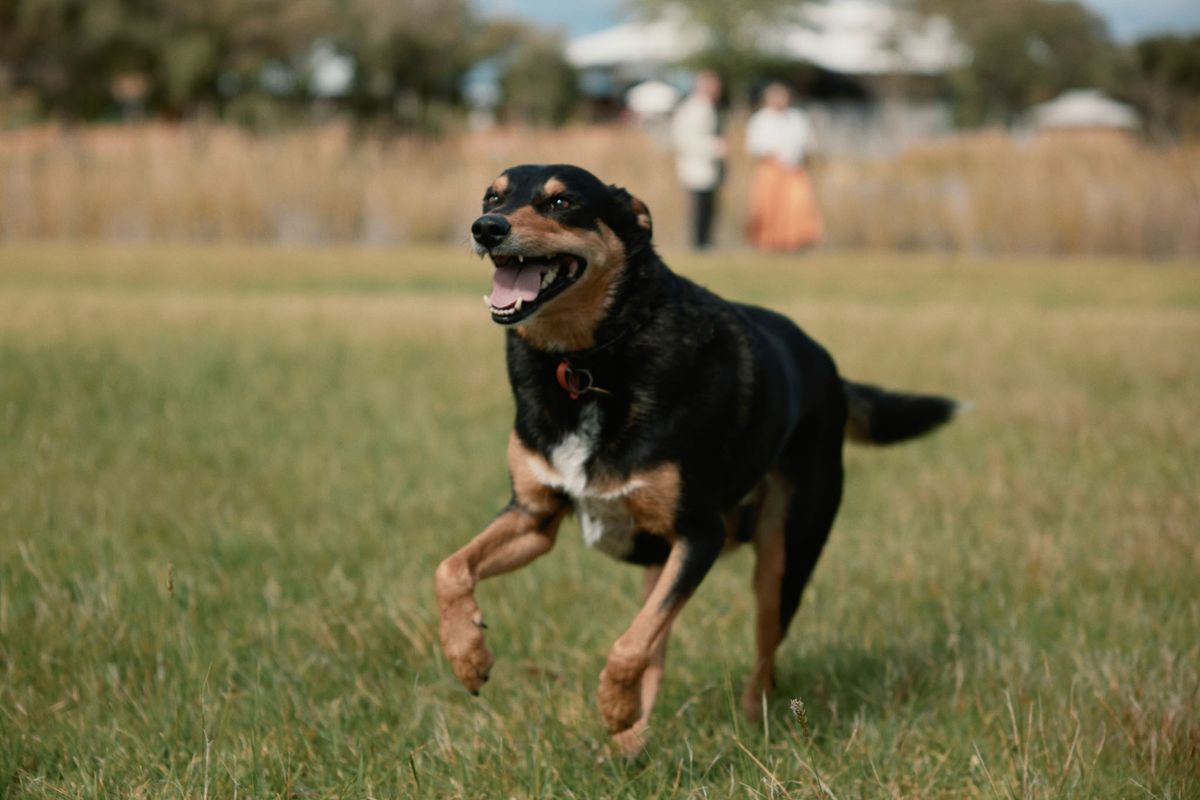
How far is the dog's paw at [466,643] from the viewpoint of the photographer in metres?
3.23

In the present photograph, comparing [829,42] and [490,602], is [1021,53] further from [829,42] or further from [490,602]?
[490,602]

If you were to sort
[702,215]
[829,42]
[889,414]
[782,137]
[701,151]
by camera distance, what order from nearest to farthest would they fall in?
[889,414], [701,151], [702,215], [782,137], [829,42]

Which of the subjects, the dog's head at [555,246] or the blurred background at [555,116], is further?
the blurred background at [555,116]

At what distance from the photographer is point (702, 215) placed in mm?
19141

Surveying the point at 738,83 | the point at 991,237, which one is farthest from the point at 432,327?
the point at 738,83

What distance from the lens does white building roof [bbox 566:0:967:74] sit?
58.4 meters

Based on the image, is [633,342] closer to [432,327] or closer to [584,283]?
[584,283]

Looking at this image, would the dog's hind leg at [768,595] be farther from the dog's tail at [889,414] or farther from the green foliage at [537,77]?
the green foliage at [537,77]

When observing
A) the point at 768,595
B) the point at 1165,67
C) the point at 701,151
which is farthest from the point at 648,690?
the point at 1165,67

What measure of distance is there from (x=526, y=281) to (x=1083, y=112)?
246 feet

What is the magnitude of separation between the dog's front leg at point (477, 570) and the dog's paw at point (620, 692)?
0.99ft

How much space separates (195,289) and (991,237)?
11.9 m

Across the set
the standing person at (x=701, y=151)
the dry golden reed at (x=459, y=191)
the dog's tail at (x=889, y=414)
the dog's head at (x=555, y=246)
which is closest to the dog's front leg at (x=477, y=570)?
the dog's head at (x=555, y=246)

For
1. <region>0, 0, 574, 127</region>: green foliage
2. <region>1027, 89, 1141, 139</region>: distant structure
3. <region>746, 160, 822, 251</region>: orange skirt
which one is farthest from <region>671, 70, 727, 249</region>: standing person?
<region>1027, 89, 1141, 139</region>: distant structure
